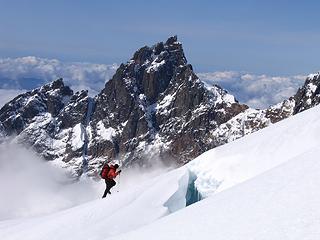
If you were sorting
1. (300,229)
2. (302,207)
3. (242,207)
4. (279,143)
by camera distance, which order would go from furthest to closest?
(279,143) → (242,207) → (302,207) → (300,229)

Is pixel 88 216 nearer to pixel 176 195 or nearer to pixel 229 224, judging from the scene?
pixel 176 195

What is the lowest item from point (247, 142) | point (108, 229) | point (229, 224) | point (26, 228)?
point (26, 228)

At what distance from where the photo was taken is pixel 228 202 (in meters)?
16.5

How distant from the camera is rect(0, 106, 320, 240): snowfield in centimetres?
1345

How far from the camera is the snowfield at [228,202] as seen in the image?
530 inches

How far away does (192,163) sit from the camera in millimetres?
30203

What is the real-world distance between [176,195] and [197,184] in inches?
66.3

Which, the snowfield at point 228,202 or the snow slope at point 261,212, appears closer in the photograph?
the snow slope at point 261,212

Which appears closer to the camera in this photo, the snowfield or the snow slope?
the snow slope

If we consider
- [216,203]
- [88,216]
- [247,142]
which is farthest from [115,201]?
[216,203]

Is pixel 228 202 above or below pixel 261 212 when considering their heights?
below

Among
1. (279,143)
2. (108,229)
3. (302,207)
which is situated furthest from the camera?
(279,143)

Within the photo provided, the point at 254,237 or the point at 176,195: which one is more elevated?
the point at 254,237

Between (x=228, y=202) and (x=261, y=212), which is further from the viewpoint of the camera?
(x=228, y=202)
